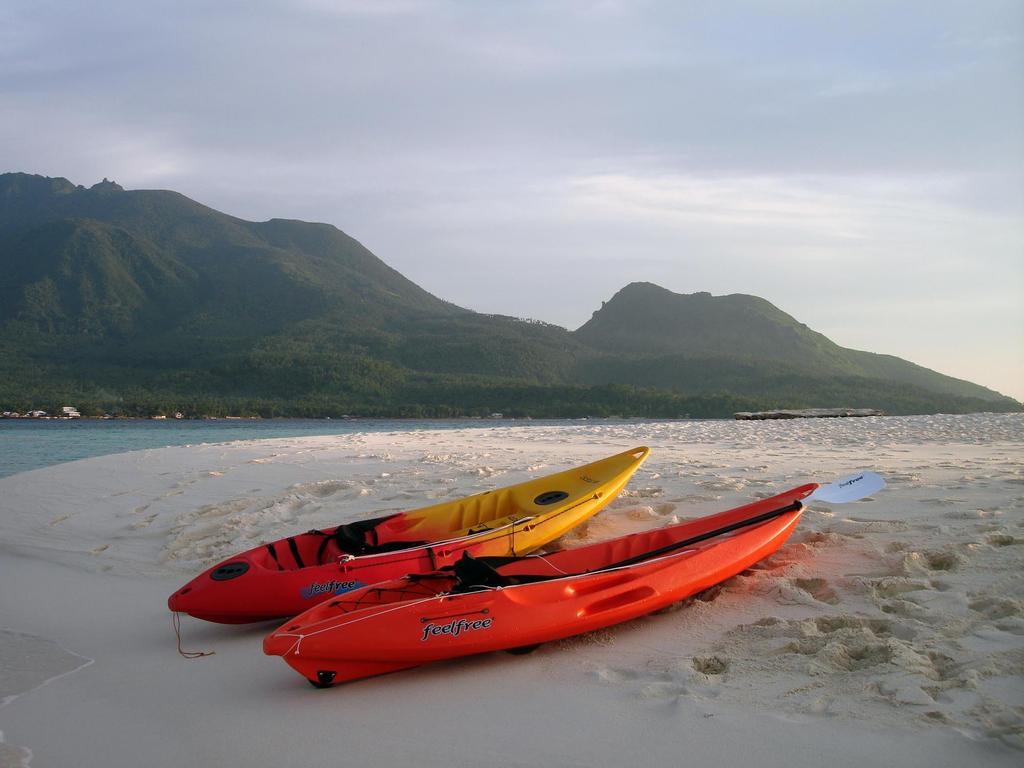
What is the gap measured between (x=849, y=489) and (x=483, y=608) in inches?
127

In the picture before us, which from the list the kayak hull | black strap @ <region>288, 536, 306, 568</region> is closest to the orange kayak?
the kayak hull

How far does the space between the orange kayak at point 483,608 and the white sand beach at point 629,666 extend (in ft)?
0.48

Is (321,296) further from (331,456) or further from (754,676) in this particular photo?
(754,676)

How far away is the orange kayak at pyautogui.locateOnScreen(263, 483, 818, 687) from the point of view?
391 centimetres

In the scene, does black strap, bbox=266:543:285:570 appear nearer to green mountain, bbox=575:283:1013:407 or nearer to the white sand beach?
the white sand beach

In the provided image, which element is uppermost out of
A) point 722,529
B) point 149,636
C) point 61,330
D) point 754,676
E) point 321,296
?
point 321,296

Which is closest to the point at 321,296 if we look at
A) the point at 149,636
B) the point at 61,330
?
the point at 61,330

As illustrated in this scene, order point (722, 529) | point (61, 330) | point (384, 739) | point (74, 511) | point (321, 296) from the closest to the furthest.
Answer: point (384, 739) → point (722, 529) → point (74, 511) → point (61, 330) → point (321, 296)

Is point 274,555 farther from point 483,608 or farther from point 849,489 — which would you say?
point 849,489

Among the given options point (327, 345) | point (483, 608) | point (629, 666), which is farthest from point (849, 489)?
point (327, 345)

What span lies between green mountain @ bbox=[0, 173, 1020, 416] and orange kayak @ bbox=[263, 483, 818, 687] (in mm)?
43636

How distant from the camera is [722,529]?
203 inches

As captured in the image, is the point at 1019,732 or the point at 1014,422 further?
the point at 1014,422

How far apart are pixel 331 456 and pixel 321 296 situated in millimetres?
67626
